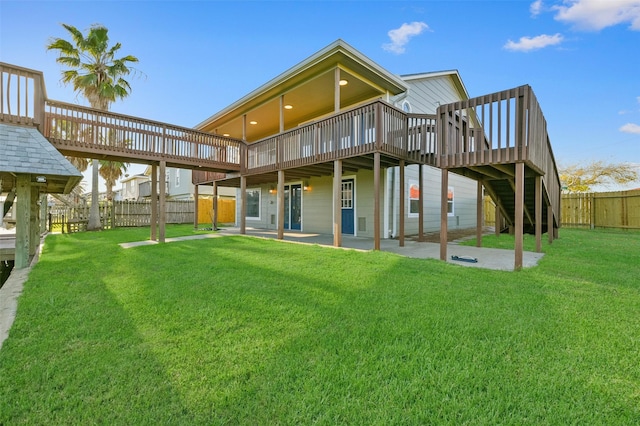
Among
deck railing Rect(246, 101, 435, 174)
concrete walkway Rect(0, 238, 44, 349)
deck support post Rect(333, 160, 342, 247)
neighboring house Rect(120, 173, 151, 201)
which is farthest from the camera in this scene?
neighboring house Rect(120, 173, 151, 201)

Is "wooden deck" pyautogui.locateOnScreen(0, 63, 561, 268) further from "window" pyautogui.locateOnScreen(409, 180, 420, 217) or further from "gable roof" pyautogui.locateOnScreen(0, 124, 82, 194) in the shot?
"window" pyautogui.locateOnScreen(409, 180, 420, 217)

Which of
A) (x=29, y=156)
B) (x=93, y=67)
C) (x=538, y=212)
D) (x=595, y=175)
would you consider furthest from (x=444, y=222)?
(x=595, y=175)

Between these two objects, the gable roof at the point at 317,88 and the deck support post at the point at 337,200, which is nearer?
the deck support post at the point at 337,200

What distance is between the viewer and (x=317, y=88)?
948cm

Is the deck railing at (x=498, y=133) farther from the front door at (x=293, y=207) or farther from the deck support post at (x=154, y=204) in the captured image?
the deck support post at (x=154, y=204)

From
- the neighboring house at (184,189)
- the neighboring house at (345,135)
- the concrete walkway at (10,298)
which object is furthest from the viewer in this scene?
the neighboring house at (184,189)

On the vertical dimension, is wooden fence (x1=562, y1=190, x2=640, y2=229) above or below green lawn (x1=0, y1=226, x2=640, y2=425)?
above

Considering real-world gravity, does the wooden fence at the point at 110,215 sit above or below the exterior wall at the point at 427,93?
below

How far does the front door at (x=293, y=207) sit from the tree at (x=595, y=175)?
22439 mm

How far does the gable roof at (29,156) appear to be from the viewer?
5.11m

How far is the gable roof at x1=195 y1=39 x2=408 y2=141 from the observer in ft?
25.5

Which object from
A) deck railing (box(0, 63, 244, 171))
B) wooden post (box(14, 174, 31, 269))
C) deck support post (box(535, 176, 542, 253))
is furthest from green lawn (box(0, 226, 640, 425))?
deck railing (box(0, 63, 244, 171))

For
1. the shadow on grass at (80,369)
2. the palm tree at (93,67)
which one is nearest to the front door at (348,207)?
the shadow on grass at (80,369)

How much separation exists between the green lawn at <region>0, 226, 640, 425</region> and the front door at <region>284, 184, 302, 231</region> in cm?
872
